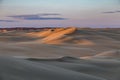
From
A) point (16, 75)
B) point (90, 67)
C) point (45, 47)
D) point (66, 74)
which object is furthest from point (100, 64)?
point (45, 47)

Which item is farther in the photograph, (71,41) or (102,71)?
(71,41)

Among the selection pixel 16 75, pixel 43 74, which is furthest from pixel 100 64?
pixel 16 75

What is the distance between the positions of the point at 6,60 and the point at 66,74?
1.44 ft

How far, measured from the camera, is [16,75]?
1.96m

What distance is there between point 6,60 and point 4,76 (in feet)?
0.90

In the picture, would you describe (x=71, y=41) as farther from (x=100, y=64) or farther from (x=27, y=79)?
(x=27, y=79)

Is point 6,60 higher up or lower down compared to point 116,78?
higher up

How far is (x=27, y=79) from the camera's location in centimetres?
199

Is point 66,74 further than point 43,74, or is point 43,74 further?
point 66,74

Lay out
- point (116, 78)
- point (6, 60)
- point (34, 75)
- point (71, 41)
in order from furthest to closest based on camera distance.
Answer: point (71, 41)
point (116, 78)
point (6, 60)
point (34, 75)

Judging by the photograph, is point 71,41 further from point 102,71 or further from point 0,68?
point 0,68

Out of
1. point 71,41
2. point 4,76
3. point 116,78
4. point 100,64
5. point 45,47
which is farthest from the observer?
point 71,41

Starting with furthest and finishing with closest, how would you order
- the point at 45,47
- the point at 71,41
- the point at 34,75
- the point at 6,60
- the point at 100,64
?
1. the point at 71,41
2. the point at 45,47
3. the point at 100,64
4. the point at 6,60
5. the point at 34,75

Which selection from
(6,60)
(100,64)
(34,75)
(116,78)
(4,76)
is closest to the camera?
(4,76)
